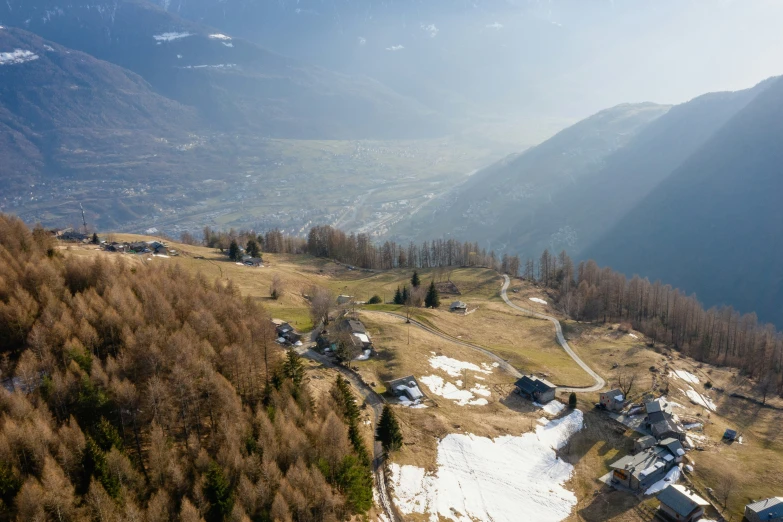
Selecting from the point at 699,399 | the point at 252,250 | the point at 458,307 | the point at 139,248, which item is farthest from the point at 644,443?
the point at 139,248

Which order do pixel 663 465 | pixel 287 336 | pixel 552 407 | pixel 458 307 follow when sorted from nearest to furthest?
pixel 663 465
pixel 552 407
pixel 287 336
pixel 458 307

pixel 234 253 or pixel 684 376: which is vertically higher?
pixel 234 253

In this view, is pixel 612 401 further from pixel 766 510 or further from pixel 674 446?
pixel 766 510

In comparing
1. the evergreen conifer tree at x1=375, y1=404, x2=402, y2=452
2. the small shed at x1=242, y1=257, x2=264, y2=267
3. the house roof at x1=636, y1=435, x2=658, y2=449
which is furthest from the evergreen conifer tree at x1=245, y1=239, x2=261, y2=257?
the house roof at x1=636, y1=435, x2=658, y2=449

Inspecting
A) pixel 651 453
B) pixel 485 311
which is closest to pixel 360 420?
pixel 651 453

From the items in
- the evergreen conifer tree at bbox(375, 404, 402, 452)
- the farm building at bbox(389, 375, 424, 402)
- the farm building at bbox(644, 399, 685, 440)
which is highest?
the evergreen conifer tree at bbox(375, 404, 402, 452)

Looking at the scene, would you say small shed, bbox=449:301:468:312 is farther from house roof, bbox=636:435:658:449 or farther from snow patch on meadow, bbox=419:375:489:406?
house roof, bbox=636:435:658:449

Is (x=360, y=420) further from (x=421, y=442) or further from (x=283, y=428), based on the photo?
(x=283, y=428)
